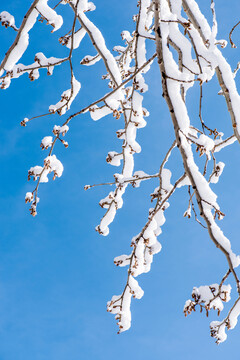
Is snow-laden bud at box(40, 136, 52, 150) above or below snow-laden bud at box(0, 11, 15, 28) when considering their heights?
below

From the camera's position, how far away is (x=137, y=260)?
11.1ft

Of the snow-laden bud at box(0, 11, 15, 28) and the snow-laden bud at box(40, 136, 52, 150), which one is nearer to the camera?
the snow-laden bud at box(0, 11, 15, 28)

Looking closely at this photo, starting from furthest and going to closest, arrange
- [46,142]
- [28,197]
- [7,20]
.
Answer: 1. [28,197]
2. [46,142]
3. [7,20]

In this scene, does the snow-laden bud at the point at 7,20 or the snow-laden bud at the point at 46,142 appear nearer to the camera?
the snow-laden bud at the point at 7,20

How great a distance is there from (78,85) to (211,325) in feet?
6.66

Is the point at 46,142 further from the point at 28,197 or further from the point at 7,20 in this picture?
the point at 7,20

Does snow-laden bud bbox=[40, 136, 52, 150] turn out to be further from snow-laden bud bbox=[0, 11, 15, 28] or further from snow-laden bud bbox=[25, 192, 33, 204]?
snow-laden bud bbox=[0, 11, 15, 28]

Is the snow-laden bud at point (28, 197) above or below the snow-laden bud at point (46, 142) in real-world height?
below

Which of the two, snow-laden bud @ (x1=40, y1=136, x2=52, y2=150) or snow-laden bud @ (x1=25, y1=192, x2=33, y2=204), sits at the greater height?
snow-laden bud @ (x1=40, y1=136, x2=52, y2=150)

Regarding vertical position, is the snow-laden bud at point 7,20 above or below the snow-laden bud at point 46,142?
above

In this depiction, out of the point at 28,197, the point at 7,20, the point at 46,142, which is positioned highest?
the point at 7,20

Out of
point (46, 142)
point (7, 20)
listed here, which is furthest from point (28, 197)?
point (7, 20)

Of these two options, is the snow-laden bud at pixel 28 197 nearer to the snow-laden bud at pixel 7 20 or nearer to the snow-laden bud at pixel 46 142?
the snow-laden bud at pixel 46 142

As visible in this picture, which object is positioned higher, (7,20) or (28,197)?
(7,20)
